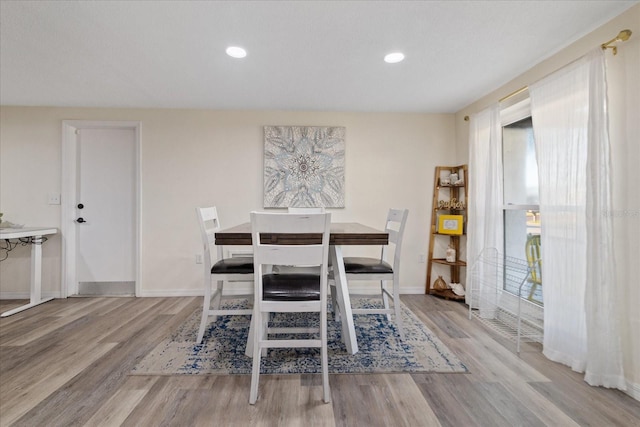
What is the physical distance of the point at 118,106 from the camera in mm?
3268

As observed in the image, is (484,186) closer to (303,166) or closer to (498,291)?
(498,291)

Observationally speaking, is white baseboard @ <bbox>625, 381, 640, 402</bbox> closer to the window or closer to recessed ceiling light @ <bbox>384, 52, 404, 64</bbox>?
the window

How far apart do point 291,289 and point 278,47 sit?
5.51 feet

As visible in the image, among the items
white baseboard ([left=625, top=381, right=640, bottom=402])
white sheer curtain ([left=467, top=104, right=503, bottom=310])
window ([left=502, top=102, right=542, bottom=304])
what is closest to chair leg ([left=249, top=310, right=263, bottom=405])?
white baseboard ([left=625, top=381, right=640, bottom=402])

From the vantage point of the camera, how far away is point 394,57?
2.18 metres

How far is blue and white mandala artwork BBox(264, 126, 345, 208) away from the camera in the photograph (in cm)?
338

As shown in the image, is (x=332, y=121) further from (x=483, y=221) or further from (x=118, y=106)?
(x=118, y=106)

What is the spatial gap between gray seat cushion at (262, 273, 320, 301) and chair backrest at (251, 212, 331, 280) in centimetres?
19

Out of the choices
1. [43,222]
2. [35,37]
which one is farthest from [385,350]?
[43,222]

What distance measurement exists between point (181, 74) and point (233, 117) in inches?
37.1

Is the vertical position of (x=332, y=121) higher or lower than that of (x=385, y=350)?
higher

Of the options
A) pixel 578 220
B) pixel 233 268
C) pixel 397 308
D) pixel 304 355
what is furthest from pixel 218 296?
pixel 578 220

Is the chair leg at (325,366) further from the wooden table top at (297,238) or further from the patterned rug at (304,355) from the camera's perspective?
the wooden table top at (297,238)

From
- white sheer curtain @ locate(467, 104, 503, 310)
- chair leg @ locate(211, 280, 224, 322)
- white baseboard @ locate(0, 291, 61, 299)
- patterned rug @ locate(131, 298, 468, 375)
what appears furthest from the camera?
white baseboard @ locate(0, 291, 61, 299)
